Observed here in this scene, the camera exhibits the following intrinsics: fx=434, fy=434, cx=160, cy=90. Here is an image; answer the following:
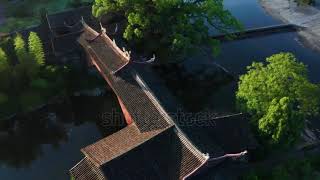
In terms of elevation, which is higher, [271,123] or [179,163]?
[271,123]

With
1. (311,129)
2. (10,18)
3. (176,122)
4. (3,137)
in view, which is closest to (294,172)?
(311,129)

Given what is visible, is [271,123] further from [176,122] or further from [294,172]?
[176,122]

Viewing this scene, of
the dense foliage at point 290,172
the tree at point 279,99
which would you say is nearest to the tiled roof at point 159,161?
the dense foliage at point 290,172

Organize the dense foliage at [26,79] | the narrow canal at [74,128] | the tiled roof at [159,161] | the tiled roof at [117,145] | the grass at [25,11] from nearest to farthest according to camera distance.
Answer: the tiled roof at [159,161], the tiled roof at [117,145], the narrow canal at [74,128], the dense foliage at [26,79], the grass at [25,11]

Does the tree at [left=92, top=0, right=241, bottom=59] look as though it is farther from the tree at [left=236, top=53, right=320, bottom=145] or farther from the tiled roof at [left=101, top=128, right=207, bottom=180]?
the tiled roof at [left=101, top=128, right=207, bottom=180]

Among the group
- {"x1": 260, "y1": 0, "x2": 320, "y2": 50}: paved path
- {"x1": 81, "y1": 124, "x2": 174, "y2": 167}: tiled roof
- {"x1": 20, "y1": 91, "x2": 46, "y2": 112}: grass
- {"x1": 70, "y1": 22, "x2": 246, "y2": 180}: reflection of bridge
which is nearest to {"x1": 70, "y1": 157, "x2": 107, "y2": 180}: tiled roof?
{"x1": 70, "y1": 22, "x2": 246, "y2": 180}: reflection of bridge

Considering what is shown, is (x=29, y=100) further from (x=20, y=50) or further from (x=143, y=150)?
(x=143, y=150)

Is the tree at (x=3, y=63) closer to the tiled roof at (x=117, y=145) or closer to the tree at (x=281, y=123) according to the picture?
the tiled roof at (x=117, y=145)
